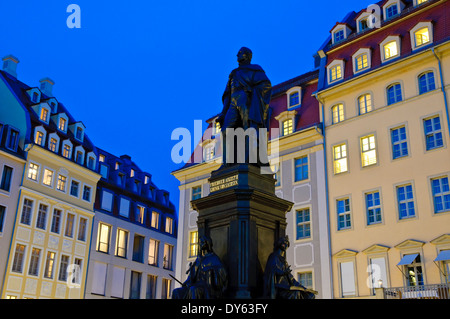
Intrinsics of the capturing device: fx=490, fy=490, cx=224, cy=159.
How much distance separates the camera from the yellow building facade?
33.1m

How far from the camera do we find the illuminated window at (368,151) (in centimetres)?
2655

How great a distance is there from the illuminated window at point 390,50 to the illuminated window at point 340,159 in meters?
5.48

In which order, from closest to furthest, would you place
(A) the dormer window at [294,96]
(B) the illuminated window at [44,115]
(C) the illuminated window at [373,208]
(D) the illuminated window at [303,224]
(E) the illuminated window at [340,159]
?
(C) the illuminated window at [373,208] → (E) the illuminated window at [340,159] → (D) the illuminated window at [303,224] → (A) the dormer window at [294,96] → (B) the illuminated window at [44,115]

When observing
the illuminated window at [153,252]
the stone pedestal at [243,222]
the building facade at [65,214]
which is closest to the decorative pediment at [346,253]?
the stone pedestal at [243,222]

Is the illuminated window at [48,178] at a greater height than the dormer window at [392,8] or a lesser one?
lesser

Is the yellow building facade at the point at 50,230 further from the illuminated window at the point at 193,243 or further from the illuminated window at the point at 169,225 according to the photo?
the illuminated window at the point at 169,225

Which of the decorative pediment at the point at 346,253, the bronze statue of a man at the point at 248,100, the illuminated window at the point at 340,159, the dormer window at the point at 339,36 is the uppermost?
the dormer window at the point at 339,36

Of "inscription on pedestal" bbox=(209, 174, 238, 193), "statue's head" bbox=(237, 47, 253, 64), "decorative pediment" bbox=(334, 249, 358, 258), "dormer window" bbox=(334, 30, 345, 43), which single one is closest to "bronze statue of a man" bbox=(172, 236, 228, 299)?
"inscription on pedestal" bbox=(209, 174, 238, 193)

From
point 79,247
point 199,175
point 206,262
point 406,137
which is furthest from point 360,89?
point 79,247

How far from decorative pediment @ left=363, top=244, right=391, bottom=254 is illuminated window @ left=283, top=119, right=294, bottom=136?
940cm

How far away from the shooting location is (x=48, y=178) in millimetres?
36125

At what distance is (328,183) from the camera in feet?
91.4

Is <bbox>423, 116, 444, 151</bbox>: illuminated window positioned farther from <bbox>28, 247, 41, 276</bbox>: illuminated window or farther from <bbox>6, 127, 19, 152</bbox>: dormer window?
<bbox>28, 247, 41, 276</bbox>: illuminated window

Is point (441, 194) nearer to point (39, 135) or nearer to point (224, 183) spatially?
point (224, 183)
